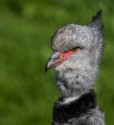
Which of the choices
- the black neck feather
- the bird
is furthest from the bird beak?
the black neck feather

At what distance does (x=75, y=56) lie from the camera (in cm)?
684

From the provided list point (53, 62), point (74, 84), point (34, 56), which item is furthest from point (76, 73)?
point (34, 56)

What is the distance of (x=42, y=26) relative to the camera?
12.8 metres

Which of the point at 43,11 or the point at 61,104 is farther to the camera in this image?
the point at 43,11

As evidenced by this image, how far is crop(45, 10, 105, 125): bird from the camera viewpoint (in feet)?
21.9

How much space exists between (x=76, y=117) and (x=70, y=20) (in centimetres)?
623

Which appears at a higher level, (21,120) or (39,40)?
(39,40)

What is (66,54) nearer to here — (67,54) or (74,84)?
(67,54)

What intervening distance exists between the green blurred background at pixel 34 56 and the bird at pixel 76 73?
4122 mm

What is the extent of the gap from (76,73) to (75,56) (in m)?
0.13

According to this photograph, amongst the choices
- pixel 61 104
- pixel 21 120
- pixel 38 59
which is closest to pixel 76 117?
pixel 61 104

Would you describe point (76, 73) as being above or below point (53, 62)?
below

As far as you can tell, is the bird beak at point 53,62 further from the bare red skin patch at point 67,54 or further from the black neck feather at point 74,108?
the black neck feather at point 74,108

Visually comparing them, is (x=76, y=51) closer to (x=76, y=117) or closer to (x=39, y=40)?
(x=76, y=117)
